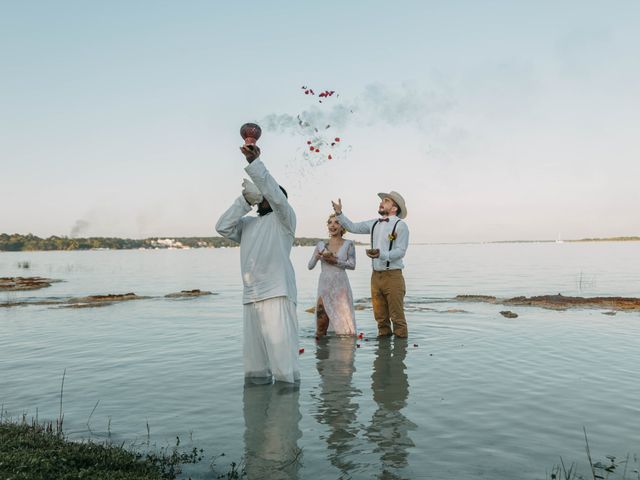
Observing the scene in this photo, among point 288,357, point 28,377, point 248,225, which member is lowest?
point 28,377

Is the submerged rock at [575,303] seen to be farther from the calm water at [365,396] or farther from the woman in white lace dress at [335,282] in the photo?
the woman in white lace dress at [335,282]

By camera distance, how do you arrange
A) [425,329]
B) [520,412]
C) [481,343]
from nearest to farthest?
[520,412]
[481,343]
[425,329]

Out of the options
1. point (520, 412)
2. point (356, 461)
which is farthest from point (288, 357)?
point (520, 412)

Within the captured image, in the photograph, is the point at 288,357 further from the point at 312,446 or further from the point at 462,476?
the point at 462,476

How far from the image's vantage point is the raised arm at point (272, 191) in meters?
6.21

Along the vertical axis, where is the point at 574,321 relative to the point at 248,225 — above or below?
below

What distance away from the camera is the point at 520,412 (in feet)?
20.4

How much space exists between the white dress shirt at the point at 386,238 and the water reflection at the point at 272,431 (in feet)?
13.5

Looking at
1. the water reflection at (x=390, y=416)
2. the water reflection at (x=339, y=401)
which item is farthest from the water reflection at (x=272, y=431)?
the water reflection at (x=390, y=416)

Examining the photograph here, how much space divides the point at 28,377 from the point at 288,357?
459 cm

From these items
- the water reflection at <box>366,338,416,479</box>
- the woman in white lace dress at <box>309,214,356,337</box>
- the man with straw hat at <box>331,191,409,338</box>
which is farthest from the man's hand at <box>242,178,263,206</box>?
the woman in white lace dress at <box>309,214,356,337</box>

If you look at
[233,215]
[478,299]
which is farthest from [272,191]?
[478,299]

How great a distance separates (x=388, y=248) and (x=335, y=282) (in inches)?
54.6

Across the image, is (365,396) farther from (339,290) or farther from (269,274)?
(339,290)
